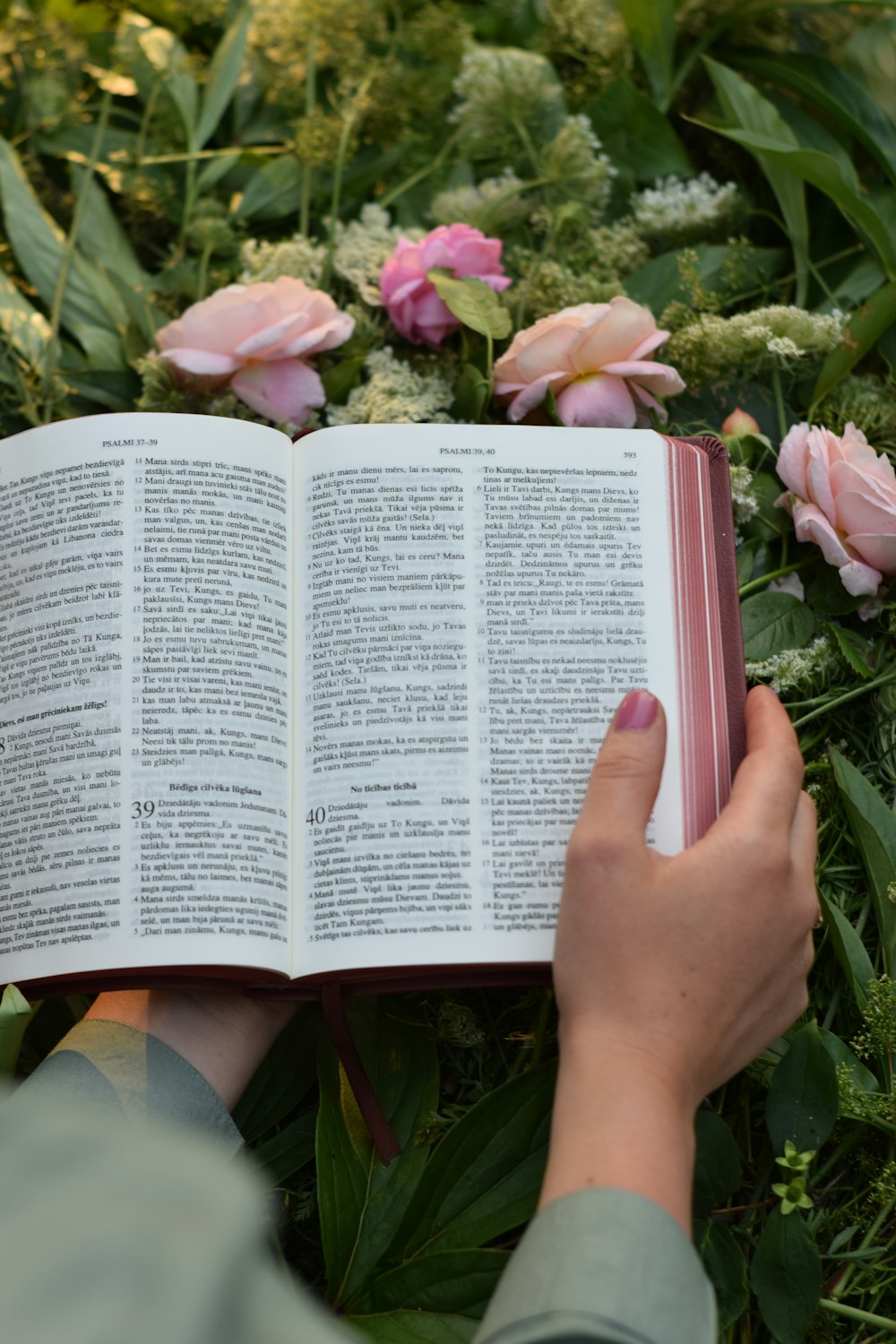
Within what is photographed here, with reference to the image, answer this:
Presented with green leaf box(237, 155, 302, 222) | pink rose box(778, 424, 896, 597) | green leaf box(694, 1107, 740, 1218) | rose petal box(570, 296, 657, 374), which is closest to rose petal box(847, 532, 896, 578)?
pink rose box(778, 424, 896, 597)

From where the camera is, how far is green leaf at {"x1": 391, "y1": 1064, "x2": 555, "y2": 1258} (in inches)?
30.5

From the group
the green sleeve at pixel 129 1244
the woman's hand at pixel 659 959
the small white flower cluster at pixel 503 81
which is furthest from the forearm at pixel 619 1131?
the small white flower cluster at pixel 503 81

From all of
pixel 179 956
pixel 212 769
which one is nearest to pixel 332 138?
pixel 212 769

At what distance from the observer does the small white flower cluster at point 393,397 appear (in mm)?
968

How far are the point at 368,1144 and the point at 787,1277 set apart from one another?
292 millimetres

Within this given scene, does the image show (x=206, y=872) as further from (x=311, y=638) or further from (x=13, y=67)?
(x=13, y=67)

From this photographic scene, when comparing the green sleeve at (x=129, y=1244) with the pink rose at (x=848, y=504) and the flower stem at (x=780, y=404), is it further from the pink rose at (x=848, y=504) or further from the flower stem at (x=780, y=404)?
the flower stem at (x=780, y=404)

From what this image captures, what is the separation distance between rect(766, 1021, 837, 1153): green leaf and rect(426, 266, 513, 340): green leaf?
1.94 ft

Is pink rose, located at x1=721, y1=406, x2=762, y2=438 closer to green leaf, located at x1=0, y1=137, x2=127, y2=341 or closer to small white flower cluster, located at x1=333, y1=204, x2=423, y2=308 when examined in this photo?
small white flower cluster, located at x1=333, y1=204, x2=423, y2=308

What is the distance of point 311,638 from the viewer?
809mm

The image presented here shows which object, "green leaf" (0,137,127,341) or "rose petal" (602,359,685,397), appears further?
"green leaf" (0,137,127,341)

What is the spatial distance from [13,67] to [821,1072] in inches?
49.3

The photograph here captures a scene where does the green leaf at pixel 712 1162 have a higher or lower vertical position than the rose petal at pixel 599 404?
lower

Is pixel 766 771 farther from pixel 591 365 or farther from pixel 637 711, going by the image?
pixel 591 365
